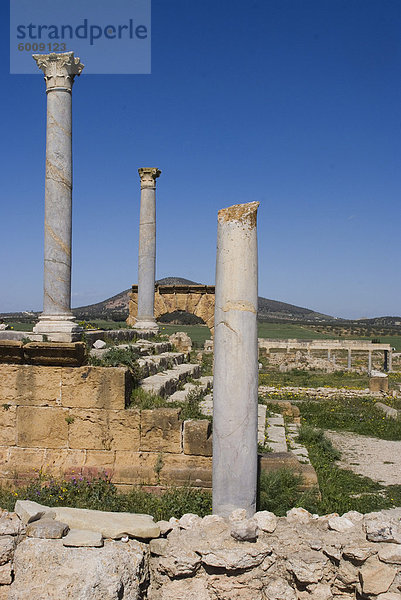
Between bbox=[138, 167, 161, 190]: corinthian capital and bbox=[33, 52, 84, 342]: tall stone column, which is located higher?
bbox=[138, 167, 161, 190]: corinthian capital

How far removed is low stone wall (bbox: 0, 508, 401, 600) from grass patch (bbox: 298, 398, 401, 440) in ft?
27.9

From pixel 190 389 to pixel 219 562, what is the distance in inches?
209

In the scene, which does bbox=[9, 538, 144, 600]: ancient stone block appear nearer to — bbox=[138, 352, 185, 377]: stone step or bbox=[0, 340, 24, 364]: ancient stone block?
bbox=[0, 340, 24, 364]: ancient stone block

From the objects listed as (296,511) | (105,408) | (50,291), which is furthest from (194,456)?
(50,291)

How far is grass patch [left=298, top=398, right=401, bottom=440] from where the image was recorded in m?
12.9

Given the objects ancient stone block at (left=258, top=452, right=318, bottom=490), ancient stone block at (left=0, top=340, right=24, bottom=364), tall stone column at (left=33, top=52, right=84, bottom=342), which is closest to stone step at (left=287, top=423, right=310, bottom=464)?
ancient stone block at (left=258, top=452, right=318, bottom=490)

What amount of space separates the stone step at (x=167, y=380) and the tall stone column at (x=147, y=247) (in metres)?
2.25

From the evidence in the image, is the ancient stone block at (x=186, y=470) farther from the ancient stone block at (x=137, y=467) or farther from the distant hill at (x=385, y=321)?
the distant hill at (x=385, y=321)

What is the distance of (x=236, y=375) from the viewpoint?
213 inches

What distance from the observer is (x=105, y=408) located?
6945 millimetres

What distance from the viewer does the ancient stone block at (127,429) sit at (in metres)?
6.86

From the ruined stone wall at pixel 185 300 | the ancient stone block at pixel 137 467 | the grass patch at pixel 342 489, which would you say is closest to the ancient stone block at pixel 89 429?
the ancient stone block at pixel 137 467

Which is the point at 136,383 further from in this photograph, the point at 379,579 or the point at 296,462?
the point at 379,579

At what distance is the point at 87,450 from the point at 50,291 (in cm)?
255
